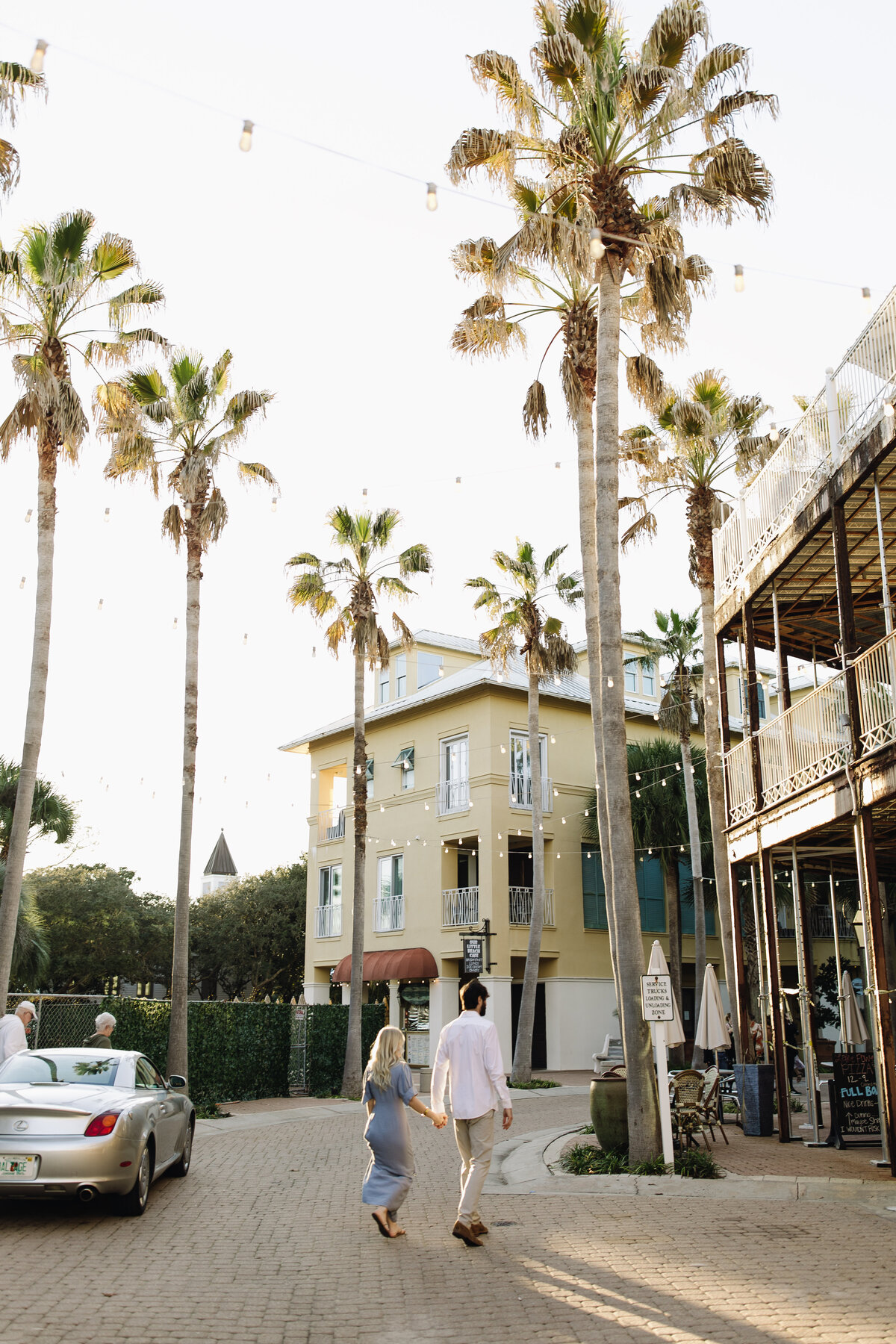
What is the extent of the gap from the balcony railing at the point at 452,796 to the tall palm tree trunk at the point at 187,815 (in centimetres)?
1307

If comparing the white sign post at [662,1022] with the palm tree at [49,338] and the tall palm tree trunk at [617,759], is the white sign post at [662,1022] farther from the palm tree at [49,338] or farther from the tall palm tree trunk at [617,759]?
the palm tree at [49,338]

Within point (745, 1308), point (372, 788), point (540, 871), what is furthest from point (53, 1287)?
point (372, 788)

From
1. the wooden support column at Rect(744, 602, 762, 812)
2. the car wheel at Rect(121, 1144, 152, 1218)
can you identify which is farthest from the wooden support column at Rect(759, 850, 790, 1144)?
the car wheel at Rect(121, 1144, 152, 1218)

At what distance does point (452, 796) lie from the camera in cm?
3231

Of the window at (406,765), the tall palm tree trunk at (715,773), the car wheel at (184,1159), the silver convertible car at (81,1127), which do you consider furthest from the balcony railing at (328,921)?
the silver convertible car at (81,1127)

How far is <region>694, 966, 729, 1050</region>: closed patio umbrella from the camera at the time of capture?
15719 mm

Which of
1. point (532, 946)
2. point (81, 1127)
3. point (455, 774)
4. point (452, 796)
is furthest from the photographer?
point (455, 774)

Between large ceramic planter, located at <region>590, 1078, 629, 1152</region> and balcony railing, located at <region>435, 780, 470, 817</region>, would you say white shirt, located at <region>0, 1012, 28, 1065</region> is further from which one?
balcony railing, located at <region>435, 780, 470, 817</region>

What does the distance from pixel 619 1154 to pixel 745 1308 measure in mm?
6252

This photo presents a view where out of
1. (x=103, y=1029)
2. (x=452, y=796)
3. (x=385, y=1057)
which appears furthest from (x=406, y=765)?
(x=385, y=1057)

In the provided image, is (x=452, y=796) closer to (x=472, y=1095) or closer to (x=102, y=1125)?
(x=102, y=1125)

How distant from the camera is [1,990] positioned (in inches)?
559

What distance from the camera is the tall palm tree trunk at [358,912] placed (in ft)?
78.4

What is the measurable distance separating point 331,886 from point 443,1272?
30.0 meters
